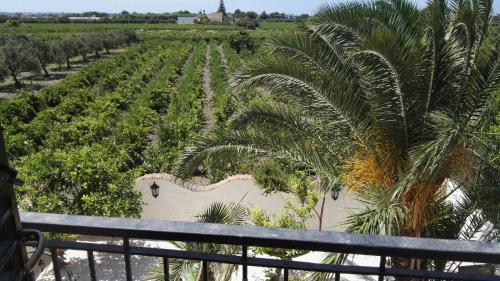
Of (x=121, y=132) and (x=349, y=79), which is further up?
(x=349, y=79)

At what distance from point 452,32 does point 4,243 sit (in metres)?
5.37

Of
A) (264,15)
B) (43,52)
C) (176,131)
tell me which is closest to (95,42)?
(43,52)

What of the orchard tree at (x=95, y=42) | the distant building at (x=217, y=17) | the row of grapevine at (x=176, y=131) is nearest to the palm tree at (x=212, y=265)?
the row of grapevine at (x=176, y=131)

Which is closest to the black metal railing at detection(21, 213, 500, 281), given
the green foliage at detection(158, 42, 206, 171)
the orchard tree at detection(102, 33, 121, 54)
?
the green foliage at detection(158, 42, 206, 171)

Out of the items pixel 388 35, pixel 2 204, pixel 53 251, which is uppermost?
pixel 388 35

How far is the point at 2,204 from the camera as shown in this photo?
4.08 ft

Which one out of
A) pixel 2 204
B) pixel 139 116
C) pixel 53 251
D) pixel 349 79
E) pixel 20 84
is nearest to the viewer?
pixel 2 204

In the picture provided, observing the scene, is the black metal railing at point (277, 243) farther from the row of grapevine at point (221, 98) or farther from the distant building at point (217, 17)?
the distant building at point (217, 17)

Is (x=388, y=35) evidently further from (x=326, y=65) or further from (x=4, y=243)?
(x=4, y=243)

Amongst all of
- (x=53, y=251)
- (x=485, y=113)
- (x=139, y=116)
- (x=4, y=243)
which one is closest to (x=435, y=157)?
(x=485, y=113)

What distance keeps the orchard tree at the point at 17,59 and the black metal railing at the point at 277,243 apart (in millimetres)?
42670

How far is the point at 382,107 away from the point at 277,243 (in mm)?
4244

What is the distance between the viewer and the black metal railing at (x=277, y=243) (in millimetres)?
1562

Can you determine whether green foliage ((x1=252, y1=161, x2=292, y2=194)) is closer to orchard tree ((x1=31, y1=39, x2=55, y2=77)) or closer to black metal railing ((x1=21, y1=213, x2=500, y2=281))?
black metal railing ((x1=21, y1=213, x2=500, y2=281))
